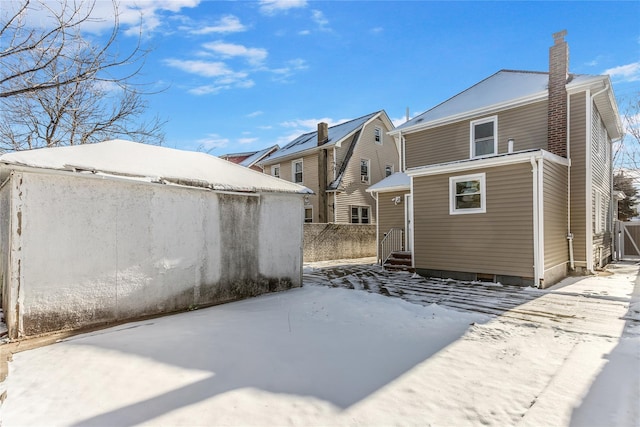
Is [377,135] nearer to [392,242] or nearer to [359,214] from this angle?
[359,214]

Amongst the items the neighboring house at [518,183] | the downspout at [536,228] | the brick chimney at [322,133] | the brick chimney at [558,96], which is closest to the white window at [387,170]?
the brick chimney at [322,133]

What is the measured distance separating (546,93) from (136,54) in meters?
10.7

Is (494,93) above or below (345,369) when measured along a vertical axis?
above

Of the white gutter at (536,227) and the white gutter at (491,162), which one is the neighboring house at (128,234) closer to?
the white gutter at (491,162)

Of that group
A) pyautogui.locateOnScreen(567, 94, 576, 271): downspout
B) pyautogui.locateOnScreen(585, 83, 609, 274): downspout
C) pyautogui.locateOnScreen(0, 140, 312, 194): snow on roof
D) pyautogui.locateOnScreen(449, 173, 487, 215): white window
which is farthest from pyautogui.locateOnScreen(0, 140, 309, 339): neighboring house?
pyautogui.locateOnScreen(585, 83, 609, 274): downspout

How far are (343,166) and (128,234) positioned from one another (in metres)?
14.0

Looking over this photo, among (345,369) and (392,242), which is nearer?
(345,369)

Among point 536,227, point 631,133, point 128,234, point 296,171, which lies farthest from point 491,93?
point 631,133

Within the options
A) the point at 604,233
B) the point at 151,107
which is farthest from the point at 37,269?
the point at 604,233

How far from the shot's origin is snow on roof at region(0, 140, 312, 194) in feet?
15.0

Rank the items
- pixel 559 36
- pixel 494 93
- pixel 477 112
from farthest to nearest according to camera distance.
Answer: pixel 494 93 → pixel 477 112 → pixel 559 36

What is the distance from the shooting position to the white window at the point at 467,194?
8.40 metres

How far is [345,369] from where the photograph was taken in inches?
128

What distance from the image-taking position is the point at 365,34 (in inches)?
363
